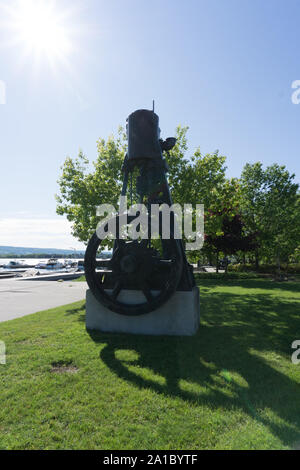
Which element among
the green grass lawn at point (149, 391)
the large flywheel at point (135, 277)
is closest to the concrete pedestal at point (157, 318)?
the large flywheel at point (135, 277)

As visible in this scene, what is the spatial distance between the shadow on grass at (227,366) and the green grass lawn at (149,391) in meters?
0.02

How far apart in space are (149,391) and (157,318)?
2630mm

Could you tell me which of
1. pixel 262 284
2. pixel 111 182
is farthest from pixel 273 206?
pixel 111 182

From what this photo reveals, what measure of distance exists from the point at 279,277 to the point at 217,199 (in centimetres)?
1272

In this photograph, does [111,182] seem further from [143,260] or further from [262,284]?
[262,284]

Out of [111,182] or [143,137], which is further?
[111,182]

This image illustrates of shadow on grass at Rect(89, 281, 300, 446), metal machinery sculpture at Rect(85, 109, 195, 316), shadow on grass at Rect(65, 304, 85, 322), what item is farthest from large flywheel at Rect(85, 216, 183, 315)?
shadow on grass at Rect(65, 304, 85, 322)

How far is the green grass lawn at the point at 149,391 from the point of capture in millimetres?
2982

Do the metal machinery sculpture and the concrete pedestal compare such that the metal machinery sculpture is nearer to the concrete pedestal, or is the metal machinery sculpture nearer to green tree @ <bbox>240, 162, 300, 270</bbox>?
the concrete pedestal

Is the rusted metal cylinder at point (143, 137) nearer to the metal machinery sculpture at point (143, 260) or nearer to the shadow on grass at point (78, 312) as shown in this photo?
the metal machinery sculpture at point (143, 260)

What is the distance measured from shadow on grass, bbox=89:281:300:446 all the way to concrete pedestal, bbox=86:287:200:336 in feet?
0.80

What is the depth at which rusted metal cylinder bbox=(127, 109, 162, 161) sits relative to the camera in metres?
7.14

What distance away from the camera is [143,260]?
21.7ft
